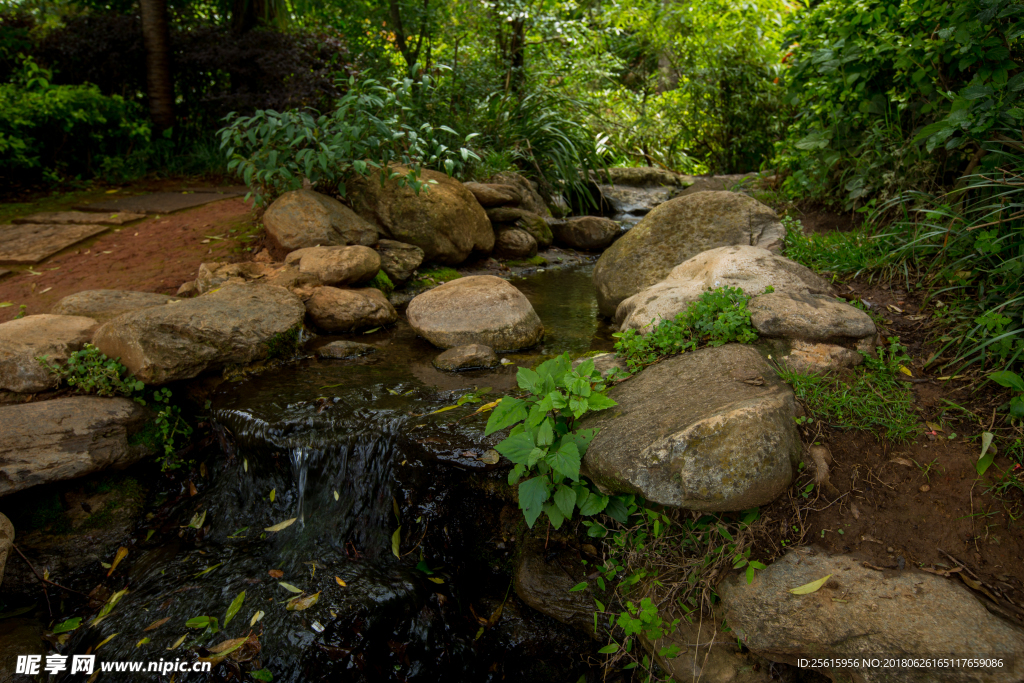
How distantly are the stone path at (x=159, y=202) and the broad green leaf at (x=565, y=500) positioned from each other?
20.5ft

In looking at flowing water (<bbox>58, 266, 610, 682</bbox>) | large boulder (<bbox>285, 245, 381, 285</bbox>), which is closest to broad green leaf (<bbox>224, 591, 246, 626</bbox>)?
flowing water (<bbox>58, 266, 610, 682</bbox>)

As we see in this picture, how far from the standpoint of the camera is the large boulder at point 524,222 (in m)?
6.76

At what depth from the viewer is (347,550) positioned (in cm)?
300

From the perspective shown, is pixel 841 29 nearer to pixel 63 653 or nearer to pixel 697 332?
pixel 697 332

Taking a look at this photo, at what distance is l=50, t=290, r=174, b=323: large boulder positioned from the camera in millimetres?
4082

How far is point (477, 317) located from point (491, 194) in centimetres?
271

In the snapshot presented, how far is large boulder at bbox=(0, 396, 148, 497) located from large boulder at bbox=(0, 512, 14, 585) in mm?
148

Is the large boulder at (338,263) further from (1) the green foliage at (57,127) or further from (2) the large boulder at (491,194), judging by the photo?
(1) the green foliage at (57,127)

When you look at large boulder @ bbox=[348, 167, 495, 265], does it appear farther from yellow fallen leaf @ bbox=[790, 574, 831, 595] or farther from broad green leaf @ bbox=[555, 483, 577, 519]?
yellow fallen leaf @ bbox=[790, 574, 831, 595]

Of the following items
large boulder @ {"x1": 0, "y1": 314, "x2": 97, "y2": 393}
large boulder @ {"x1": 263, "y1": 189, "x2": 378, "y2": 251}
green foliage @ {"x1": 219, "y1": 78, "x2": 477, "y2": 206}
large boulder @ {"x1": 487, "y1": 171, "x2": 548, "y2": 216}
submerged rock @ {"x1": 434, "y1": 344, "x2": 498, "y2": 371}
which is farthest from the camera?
large boulder @ {"x1": 487, "y1": 171, "x2": 548, "y2": 216}

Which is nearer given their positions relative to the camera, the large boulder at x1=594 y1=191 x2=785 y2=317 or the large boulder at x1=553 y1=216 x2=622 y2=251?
the large boulder at x1=594 y1=191 x2=785 y2=317

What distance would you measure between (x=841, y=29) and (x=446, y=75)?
18.4 ft

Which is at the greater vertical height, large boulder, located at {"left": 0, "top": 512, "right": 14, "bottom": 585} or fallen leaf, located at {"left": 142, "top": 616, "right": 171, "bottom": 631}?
large boulder, located at {"left": 0, "top": 512, "right": 14, "bottom": 585}

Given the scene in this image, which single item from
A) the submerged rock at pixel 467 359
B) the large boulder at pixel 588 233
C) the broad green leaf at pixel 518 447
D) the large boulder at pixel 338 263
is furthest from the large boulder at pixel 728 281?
the large boulder at pixel 588 233
